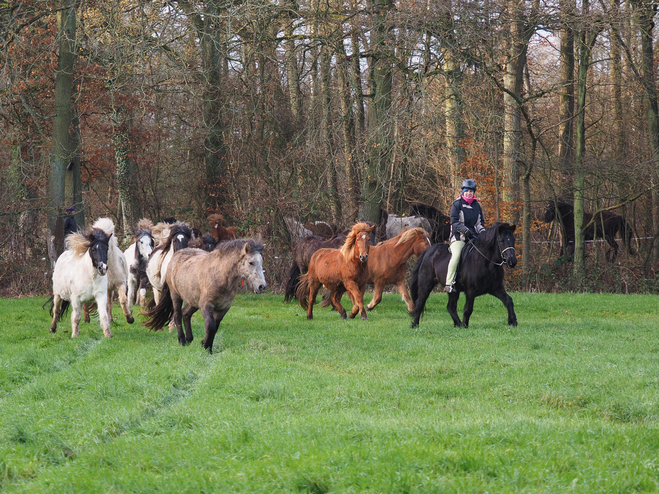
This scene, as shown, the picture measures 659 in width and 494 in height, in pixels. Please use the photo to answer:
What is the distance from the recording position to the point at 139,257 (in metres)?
17.7

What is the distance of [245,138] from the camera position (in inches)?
1092

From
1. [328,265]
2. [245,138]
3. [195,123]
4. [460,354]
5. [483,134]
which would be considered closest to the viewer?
[460,354]

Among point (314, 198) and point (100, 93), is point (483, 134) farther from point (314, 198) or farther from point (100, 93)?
point (100, 93)

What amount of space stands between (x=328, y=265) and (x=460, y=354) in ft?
20.8

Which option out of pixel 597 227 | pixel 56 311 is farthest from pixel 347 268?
pixel 597 227

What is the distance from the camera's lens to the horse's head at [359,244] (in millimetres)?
16156

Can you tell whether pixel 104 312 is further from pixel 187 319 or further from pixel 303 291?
pixel 303 291

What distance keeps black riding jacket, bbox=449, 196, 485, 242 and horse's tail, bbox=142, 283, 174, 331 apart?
5371mm

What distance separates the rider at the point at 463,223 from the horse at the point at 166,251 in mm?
5146

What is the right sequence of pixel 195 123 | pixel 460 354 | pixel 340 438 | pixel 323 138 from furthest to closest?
1. pixel 195 123
2. pixel 323 138
3. pixel 460 354
4. pixel 340 438

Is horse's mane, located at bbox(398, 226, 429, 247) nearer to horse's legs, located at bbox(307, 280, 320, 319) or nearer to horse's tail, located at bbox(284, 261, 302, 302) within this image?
horse's legs, located at bbox(307, 280, 320, 319)

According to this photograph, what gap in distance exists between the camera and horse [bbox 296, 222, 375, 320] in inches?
642

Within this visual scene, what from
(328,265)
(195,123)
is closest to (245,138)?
(195,123)

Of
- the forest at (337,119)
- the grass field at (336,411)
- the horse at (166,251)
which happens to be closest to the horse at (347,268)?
the grass field at (336,411)
